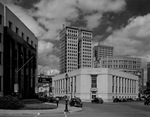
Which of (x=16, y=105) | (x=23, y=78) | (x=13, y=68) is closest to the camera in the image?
(x=16, y=105)

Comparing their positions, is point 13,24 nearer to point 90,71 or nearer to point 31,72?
point 31,72

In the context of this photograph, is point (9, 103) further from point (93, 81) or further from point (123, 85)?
point (123, 85)

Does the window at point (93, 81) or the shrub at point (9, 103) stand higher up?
the shrub at point (9, 103)

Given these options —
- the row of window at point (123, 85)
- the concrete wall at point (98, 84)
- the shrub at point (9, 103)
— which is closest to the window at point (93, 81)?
the concrete wall at point (98, 84)

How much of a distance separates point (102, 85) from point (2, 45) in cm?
6139

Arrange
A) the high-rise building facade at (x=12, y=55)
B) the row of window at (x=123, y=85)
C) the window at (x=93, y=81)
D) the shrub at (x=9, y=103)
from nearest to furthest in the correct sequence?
the shrub at (x=9, y=103)
the high-rise building facade at (x=12, y=55)
the window at (x=93, y=81)
the row of window at (x=123, y=85)

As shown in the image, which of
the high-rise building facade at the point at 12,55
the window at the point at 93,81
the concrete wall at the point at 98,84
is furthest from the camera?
the window at the point at 93,81

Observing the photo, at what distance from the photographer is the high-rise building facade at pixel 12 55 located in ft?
124

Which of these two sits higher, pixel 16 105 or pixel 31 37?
pixel 31 37

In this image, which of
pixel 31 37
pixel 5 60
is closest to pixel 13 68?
pixel 5 60

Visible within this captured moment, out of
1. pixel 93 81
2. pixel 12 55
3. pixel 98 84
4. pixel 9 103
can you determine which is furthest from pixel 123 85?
pixel 9 103

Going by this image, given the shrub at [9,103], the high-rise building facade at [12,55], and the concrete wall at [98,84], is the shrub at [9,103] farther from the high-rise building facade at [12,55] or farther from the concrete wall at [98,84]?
the concrete wall at [98,84]

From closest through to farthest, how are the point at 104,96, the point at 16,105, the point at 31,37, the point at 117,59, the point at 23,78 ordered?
the point at 16,105 → the point at 23,78 → the point at 31,37 → the point at 104,96 → the point at 117,59

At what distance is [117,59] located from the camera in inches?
7781
